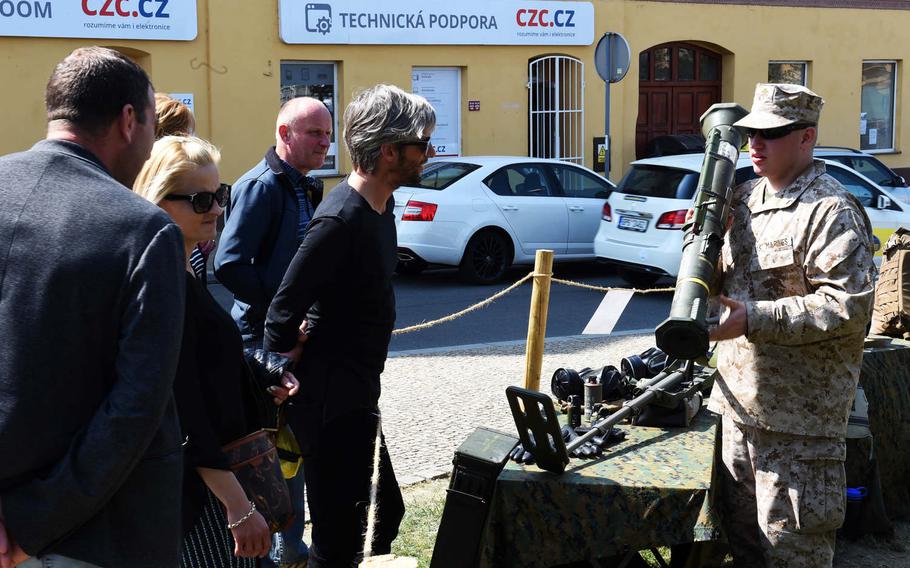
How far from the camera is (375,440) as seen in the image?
358cm

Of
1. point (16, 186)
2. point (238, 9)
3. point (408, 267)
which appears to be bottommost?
point (408, 267)

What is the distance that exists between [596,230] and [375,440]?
10550 millimetres

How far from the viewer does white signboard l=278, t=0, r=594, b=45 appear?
16.5 m

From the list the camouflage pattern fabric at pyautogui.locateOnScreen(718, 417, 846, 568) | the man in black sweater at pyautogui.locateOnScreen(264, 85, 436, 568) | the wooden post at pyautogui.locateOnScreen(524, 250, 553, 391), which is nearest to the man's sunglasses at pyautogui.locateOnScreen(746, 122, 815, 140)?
the camouflage pattern fabric at pyautogui.locateOnScreen(718, 417, 846, 568)

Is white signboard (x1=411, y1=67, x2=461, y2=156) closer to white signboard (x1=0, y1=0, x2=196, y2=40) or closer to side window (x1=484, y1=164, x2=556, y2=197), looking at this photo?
white signboard (x1=0, y1=0, x2=196, y2=40)

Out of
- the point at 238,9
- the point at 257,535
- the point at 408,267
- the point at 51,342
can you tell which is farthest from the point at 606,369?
the point at 238,9

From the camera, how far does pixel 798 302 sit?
3314 mm

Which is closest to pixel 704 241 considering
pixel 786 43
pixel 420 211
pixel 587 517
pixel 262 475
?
pixel 587 517

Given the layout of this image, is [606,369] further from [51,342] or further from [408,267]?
[408,267]

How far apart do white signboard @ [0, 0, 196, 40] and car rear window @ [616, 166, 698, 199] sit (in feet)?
22.8

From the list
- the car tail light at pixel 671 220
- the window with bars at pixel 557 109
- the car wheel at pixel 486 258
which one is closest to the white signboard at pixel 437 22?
the window with bars at pixel 557 109

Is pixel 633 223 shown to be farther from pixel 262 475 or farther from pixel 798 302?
pixel 262 475

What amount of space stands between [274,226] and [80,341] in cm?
204

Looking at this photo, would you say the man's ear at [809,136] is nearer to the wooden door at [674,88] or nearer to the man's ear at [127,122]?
the man's ear at [127,122]
